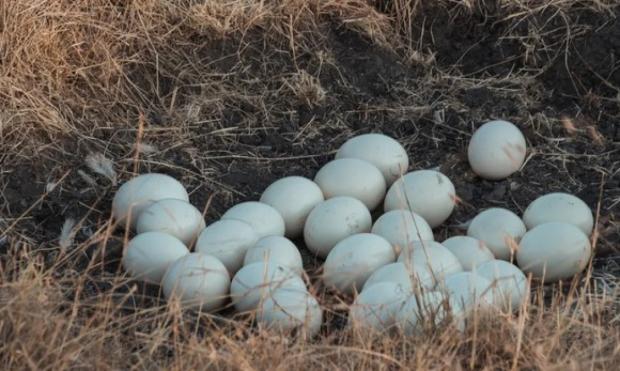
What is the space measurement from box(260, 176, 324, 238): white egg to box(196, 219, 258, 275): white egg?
0.68 feet

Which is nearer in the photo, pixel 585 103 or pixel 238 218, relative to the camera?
pixel 238 218

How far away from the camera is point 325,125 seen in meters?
4.51

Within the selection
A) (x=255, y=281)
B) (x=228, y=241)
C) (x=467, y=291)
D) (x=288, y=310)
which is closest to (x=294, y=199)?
(x=228, y=241)

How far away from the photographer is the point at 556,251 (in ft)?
11.8

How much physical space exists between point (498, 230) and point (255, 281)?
82 cm

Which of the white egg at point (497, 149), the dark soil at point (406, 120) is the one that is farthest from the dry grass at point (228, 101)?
the white egg at point (497, 149)

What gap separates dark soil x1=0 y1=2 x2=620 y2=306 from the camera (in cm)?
412

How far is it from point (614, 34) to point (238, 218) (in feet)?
5.97

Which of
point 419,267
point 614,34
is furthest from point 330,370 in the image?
point 614,34

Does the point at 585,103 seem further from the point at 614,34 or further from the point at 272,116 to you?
the point at 272,116

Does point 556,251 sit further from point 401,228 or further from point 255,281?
point 255,281

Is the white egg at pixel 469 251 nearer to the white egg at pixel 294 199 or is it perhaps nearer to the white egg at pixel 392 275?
the white egg at pixel 392 275

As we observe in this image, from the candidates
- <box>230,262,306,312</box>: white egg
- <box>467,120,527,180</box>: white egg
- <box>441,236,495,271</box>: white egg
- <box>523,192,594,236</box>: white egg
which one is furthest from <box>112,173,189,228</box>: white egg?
<box>523,192,594,236</box>: white egg

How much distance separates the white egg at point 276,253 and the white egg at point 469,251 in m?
0.47
